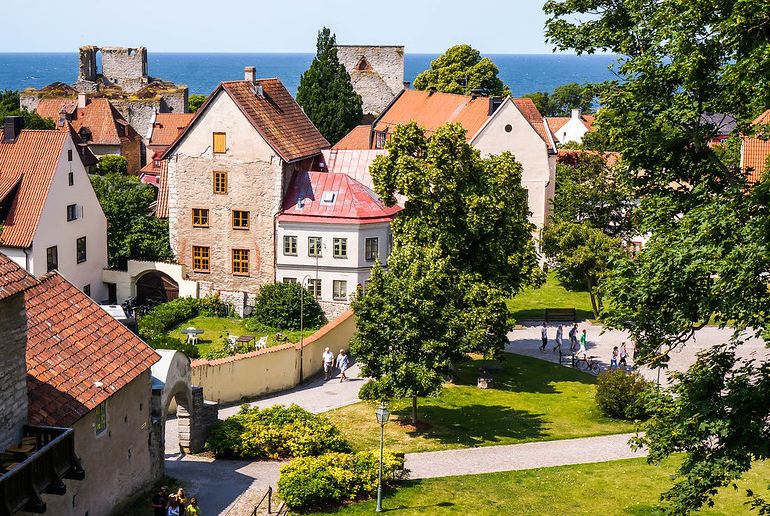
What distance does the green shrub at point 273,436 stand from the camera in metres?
33.1

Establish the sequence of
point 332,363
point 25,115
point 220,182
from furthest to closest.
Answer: point 25,115 → point 220,182 → point 332,363

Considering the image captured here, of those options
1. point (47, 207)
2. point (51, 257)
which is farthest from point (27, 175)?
point (51, 257)

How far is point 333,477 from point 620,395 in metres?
15.4

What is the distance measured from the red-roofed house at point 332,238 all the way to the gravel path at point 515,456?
747 inches

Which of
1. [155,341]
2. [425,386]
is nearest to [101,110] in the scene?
[155,341]

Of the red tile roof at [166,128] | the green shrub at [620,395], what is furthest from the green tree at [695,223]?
the red tile roof at [166,128]

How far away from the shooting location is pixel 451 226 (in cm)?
4409

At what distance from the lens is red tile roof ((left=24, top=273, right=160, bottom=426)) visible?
79.8 ft

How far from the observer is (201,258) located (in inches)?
2251

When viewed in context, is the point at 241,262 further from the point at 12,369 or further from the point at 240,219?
the point at 12,369

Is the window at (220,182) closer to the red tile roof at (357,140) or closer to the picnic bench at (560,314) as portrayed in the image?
the picnic bench at (560,314)

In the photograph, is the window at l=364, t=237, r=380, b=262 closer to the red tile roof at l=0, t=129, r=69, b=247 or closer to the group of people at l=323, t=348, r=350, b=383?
the group of people at l=323, t=348, r=350, b=383

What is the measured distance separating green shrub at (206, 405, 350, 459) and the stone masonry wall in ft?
36.5

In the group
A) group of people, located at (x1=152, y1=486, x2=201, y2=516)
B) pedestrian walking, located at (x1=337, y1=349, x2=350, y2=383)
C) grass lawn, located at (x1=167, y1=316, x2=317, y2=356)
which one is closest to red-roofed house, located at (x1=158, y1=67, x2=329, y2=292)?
grass lawn, located at (x1=167, y1=316, x2=317, y2=356)
